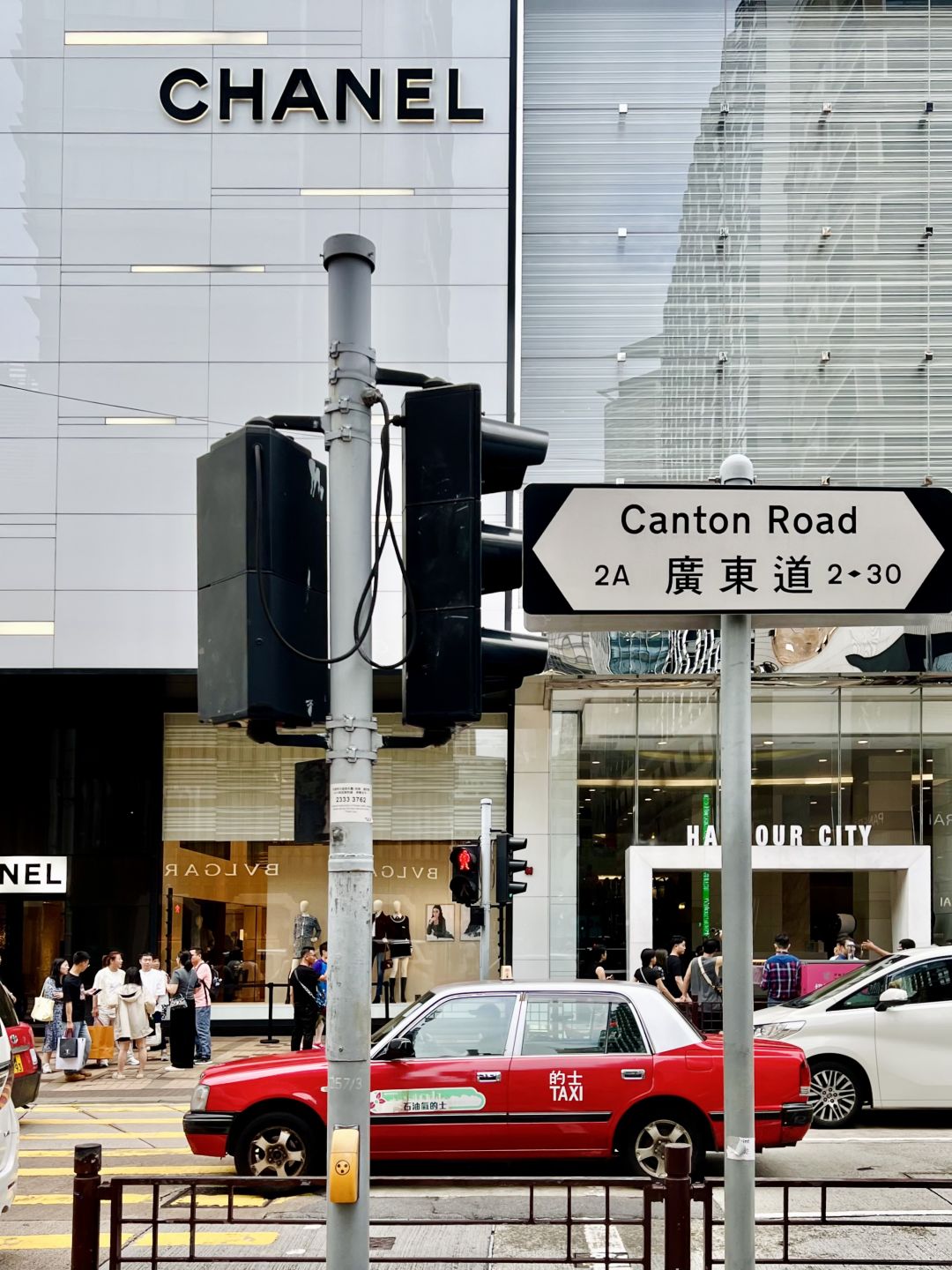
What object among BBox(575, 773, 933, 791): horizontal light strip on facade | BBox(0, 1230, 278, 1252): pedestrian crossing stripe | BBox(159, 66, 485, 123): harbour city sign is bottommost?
BBox(0, 1230, 278, 1252): pedestrian crossing stripe

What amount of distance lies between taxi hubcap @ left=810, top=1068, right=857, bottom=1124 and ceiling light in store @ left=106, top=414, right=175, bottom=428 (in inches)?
566

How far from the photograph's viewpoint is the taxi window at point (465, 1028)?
10406 millimetres

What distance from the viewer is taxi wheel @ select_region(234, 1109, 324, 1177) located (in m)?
10.2

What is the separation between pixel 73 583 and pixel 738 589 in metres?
19.4

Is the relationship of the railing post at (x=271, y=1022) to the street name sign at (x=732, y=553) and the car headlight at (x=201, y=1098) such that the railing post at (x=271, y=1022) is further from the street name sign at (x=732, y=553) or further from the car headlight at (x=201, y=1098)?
the street name sign at (x=732, y=553)

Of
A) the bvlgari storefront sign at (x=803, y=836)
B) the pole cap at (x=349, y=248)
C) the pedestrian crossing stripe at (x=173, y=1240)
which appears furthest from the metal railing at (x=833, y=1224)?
the bvlgari storefront sign at (x=803, y=836)

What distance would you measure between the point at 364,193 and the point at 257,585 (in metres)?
20.1

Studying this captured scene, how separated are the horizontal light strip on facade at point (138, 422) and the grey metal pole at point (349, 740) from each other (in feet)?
60.9

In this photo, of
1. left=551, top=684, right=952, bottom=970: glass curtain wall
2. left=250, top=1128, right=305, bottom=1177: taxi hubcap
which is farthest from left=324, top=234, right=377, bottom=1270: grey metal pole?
left=551, top=684, right=952, bottom=970: glass curtain wall

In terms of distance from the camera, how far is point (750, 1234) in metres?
3.54

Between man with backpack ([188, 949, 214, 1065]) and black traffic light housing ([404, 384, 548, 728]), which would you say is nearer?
black traffic light housing ([404, 384, 548, 728])

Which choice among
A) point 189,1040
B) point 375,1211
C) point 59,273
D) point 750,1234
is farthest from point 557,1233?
point 59,273

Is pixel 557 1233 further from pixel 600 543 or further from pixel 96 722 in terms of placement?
pixel 96 722

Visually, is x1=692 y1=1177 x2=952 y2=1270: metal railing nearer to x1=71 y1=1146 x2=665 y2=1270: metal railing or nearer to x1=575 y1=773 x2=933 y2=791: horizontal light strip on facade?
x1=71 y1=1146 x2=665 y2=1270: metal railing
